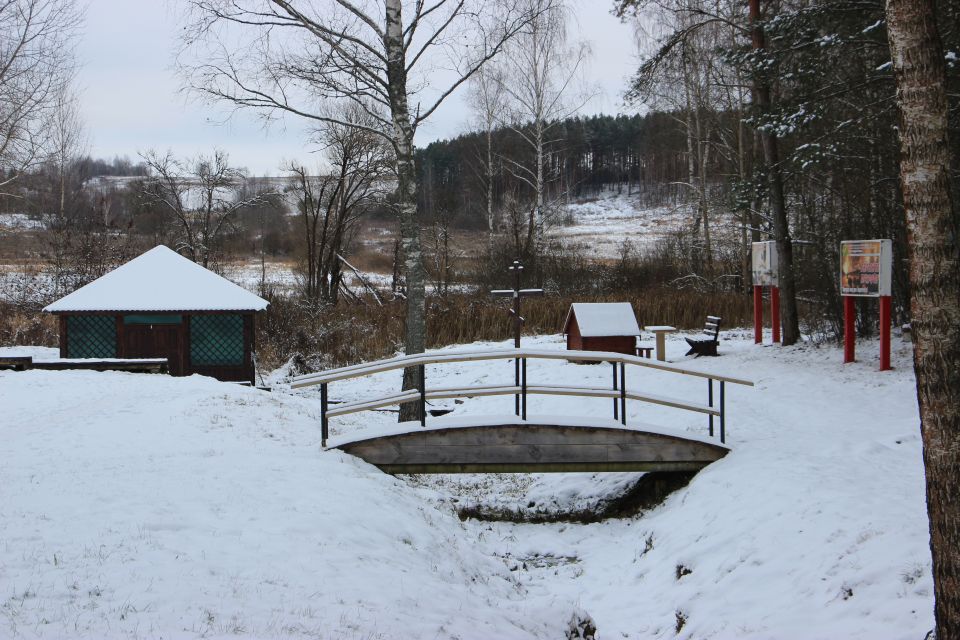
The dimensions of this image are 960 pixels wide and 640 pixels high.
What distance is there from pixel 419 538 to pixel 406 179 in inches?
212

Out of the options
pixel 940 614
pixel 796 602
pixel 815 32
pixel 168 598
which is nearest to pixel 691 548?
pixel 796 602

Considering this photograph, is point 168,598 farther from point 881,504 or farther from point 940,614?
point 881,504

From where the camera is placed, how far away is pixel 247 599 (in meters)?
4.66

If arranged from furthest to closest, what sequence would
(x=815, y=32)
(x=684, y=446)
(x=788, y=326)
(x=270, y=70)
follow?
(x=788, y=326)
(x=815, y=32)
(x=270, y=70)
(x=684, y=446)

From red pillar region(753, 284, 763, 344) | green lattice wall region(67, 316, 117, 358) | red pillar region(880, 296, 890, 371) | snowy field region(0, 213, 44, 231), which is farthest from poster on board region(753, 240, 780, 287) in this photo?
snowy field region(0, 213, 44, 231)

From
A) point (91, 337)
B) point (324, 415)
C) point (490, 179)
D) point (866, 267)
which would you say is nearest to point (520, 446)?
point (324, 415)

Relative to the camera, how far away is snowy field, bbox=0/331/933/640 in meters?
4.65

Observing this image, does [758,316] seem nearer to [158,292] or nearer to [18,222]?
[158,292]

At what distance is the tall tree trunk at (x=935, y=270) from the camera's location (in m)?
3.79

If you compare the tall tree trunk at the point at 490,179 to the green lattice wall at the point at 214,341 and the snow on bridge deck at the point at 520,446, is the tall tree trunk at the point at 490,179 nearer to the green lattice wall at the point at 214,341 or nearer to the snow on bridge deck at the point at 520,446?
the green lattice wall at the point at 214,341

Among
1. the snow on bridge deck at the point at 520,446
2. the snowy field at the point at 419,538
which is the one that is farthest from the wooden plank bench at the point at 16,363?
the snow on bridge deck at the point at 520,446

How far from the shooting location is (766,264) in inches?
630

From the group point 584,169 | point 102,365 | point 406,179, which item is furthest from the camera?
point 584,169

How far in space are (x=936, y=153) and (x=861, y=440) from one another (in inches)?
236
